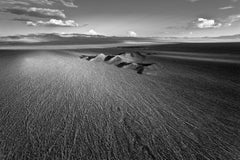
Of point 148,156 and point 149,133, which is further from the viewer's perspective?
point 149,133

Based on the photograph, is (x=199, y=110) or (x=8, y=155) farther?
(x=199, y=110)

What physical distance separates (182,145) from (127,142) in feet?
3.29

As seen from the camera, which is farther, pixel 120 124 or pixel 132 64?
pixel 132 64

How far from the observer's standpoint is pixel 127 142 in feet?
9.61

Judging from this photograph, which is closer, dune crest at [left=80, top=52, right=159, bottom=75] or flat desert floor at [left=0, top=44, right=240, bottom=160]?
flat desert floor at [left=0, top=44, right=240, bottom=160]

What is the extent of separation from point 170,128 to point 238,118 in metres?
1.90

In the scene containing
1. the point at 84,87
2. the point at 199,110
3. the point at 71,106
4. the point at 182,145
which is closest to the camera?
the point at 182,145

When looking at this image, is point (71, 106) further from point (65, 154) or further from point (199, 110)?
point (199, 110)

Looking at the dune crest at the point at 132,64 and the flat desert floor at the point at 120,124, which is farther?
the dune crest at the point at 132,64

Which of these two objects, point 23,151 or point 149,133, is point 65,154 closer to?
point 23,151

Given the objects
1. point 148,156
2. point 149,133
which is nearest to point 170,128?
point 149,133

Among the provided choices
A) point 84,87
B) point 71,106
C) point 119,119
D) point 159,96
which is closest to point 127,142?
point 119,119

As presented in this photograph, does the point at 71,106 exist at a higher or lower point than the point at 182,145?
lower

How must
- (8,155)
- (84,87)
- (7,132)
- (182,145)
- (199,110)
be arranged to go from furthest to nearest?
(84,87), (199,110), (7,132), (182,145), (8,155)
